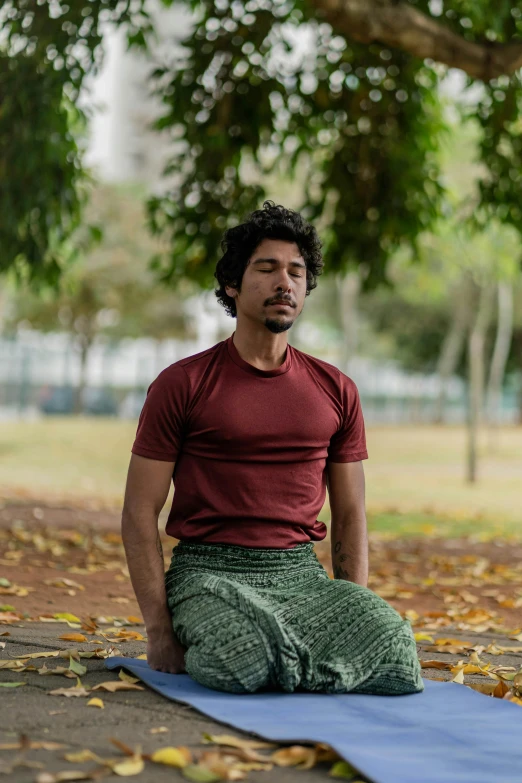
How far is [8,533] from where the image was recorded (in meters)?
9.79

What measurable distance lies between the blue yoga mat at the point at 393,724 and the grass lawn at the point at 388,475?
9.21 metres

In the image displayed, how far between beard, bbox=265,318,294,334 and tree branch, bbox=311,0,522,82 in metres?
4.56

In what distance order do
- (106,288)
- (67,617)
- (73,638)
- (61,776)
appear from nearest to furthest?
(61,776) → (73,638) → (67,617) → (106,288)

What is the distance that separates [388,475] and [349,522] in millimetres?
19003

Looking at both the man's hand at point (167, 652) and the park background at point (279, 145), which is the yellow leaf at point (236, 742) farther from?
the park background at point (279, 145)

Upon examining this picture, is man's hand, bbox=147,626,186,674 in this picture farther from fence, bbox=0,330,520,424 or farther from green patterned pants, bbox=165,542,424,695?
fence, bbox=0,330,520,424

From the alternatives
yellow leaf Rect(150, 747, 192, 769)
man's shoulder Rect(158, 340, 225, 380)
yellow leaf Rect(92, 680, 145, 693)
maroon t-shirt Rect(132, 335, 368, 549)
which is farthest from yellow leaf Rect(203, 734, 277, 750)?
man's shoulder Rect(158, 340, 225, 380)

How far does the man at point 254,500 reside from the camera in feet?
12.8

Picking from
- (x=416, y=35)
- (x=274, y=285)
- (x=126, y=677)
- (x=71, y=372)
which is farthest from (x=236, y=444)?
(x=71, y=372)

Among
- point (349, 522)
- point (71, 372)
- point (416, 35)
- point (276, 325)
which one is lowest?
point (349, 522)

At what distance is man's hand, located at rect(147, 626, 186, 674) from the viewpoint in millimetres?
4047

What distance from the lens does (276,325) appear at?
4.11m

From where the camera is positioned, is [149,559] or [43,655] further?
[43,655]

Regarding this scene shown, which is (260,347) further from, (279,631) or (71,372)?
(71,372)
